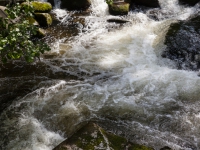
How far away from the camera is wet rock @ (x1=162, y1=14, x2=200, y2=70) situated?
7605mm

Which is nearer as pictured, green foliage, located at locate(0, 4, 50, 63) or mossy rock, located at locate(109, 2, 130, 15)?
green foliage, located at locate(0, 4, 50, 63)

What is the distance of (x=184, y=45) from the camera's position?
26.8ft

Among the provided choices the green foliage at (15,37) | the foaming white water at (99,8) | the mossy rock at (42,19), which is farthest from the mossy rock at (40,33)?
the green foliage at (15,37)

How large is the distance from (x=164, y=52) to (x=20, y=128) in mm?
5548

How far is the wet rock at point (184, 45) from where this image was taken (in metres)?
7.61

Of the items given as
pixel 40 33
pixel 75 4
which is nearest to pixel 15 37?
pixel 40 33

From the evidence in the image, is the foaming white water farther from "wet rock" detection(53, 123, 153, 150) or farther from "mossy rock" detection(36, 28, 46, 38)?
"wet rock" detection(53, 123, 153, 150)

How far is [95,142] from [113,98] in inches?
82.9

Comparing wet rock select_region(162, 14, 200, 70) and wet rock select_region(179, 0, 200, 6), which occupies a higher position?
wet rock select_region(179, 0, 200, 6)

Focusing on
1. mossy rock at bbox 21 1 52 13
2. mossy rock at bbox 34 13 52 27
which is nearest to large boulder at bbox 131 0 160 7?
mossy rock at bbox 21 1 52 13

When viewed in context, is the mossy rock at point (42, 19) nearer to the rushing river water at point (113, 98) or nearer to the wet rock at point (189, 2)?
the rushing river water at point (113, 98)

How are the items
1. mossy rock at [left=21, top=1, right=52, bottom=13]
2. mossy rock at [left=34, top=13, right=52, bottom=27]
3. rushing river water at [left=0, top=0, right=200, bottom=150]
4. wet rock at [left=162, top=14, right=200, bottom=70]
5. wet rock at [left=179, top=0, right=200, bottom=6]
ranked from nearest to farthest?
rushing river water at [left=0, top=0, right=200, bottom=150], wet rock at [left=162, top=14, right=200, bottom=70], mossy rock at [left=34, top=13, right=52, bottom=27], mossy rock at [left=21, top=1, right=52, bottom=13], wet rock at [left=179, top=0, right=200, bottom=6]

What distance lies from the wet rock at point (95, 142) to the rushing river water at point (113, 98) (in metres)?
0.72

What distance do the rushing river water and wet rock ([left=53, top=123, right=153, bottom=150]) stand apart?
0.72 metres
